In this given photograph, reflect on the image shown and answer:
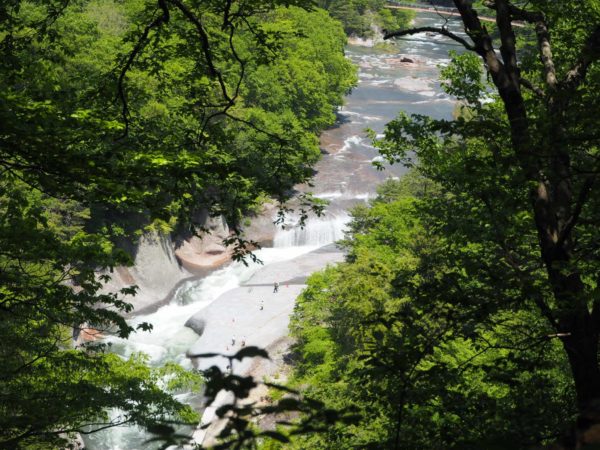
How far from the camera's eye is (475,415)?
5699mm

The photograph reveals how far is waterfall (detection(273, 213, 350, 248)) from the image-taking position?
44.2 meters

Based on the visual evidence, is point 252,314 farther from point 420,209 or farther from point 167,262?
point 420,209

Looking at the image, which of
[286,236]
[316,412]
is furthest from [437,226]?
[286,236]

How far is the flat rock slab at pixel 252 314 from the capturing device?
30.6 metres

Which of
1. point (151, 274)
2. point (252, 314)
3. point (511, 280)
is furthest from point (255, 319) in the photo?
point (511, 280)

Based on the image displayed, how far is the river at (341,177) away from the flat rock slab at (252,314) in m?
1.01

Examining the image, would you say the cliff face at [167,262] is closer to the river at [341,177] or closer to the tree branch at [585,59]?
the river at [341,177]

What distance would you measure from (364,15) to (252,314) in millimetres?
73141

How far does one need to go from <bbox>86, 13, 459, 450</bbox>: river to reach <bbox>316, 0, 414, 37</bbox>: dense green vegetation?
350 centimetres

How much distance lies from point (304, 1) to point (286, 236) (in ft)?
119

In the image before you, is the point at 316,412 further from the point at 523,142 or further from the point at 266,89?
the point at 266,89

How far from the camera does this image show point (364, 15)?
95.7 m

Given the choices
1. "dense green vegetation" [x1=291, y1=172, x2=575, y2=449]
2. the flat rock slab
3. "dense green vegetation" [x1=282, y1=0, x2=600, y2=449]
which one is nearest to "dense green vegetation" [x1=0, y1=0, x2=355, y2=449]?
"dense green vegetation" [x1=282, y1=0, x2=600, y2=449]

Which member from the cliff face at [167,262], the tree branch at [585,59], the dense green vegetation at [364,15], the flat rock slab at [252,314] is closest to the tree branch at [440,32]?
the tree branch at [585,59]
